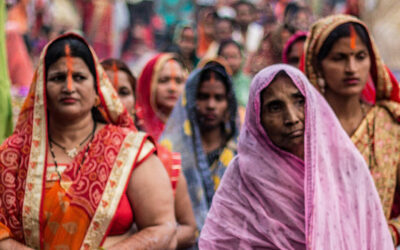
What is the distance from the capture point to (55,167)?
3562 mm

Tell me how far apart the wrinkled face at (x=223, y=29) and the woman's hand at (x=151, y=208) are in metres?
6.40

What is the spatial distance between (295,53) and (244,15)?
5.29 m

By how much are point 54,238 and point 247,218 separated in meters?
0.98

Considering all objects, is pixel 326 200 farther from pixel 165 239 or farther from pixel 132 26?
pixel 132 26

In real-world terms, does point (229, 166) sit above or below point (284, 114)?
below

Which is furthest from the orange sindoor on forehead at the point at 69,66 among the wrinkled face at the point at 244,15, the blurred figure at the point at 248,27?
the wrinkled face at the point at 244,15

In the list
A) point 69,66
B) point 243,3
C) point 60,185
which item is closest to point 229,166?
point 60,185

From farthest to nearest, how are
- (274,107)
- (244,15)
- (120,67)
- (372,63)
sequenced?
1. (244,15)
2. (120,67)
3. (372,63)
4. (274,107)

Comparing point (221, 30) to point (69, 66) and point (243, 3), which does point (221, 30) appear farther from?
point (69, 66)

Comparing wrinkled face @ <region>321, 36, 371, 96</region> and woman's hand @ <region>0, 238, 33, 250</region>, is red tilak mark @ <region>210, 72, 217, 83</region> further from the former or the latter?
woman's hand @ <region>0, 238, 33, 250</region>

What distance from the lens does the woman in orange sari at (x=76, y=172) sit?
11.3ft

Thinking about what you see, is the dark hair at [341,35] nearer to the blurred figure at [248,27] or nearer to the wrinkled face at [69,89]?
the wrinkled face at [69,89]

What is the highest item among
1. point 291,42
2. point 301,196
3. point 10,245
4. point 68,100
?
point 291,42

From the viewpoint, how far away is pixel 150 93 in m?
6.28
